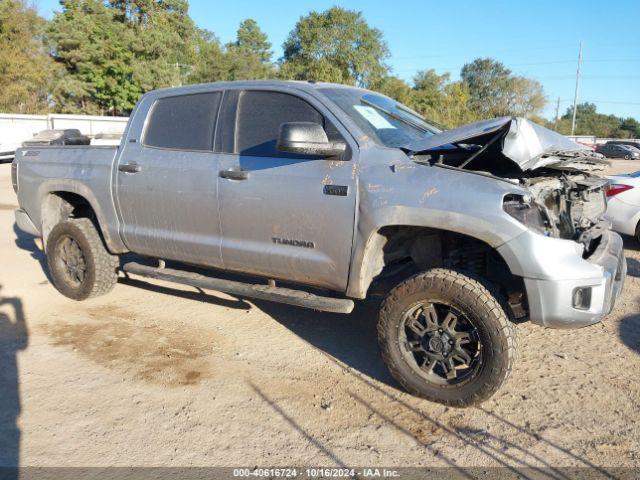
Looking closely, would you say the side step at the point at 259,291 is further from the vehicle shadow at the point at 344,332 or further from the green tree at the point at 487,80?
the green tree at the point at 487,80

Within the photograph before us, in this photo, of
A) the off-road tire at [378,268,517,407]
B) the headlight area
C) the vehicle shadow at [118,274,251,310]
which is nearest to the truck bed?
the vehicle shadow at [118,274,251,310]

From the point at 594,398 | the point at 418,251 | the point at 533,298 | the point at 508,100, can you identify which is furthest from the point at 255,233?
the point at 508,100

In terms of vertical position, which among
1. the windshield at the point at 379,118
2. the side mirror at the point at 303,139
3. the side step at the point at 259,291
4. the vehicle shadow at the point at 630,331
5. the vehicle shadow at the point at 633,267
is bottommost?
the vehicle shadow at the point at 630,331

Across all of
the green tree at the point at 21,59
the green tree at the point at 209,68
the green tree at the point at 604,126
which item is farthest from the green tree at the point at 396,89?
the green tree at the point at 604,126

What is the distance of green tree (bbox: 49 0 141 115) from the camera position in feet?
131

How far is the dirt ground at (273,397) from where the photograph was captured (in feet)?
9.57

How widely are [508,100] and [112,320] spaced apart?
177 feet

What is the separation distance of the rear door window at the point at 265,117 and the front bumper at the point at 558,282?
65.4 inches

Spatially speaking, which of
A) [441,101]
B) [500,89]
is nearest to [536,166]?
[441,101]

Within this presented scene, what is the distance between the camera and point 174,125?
179 inches

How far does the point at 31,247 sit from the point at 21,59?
34.9 m

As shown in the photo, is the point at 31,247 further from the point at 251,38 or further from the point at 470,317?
the point at 251,38

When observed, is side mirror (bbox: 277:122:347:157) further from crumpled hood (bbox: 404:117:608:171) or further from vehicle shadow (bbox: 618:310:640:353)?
vehicle shadow (bbox: 618:310:640:353)

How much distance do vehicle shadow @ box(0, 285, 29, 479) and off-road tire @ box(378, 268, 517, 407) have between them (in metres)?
2.19
